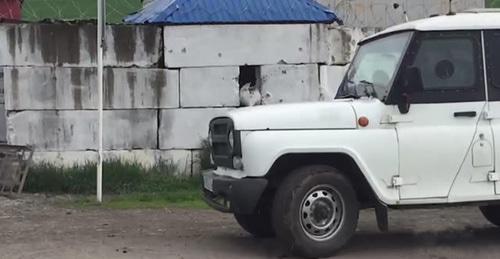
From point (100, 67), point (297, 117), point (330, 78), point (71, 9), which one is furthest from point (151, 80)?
point (71, 9)

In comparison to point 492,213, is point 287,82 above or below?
above

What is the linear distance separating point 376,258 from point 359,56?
2.38 metres

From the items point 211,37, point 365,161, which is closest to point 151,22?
point 211,37

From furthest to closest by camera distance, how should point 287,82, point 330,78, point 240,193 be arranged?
point 330,78 < point 287,82 < point 240,193

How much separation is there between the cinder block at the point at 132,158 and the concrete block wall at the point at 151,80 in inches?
0.6

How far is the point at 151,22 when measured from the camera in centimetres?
1196

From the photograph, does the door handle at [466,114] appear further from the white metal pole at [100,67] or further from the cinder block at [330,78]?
the white metal pole at [100,67]

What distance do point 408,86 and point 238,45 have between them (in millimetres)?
4938

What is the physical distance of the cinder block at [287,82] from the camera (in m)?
12.3

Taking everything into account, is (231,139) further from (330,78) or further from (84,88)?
(330,78)

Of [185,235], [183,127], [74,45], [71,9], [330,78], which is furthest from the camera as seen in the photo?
[71,9]

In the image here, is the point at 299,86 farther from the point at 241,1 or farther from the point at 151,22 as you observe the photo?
the point at 151,22

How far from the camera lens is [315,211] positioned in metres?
7.47

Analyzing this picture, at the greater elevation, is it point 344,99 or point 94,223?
point 344,99
